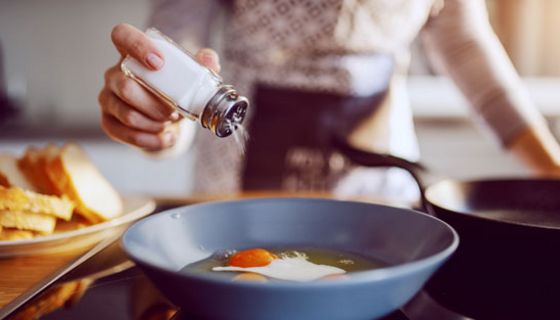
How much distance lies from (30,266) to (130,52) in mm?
254

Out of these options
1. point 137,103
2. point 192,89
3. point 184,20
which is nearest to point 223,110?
point 192,89

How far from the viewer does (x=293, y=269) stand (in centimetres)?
54

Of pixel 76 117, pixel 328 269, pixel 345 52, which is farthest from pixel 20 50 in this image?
pixel 328 269

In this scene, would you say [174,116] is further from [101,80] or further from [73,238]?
[101,80]

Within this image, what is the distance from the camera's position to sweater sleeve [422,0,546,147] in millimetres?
1088

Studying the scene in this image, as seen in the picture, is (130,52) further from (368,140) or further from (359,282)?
(368,140)

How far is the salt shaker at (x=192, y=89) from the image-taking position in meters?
0.61

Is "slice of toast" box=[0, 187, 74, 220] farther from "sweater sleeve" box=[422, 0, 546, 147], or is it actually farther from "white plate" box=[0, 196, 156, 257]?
"sweater sleeve" box=[422, 0, 546, 147]

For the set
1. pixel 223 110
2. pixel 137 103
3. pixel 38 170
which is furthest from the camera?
pixel 38 170

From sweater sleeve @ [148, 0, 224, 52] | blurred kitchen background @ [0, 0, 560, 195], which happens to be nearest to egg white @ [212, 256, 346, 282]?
sweater sleeve @ [148, 0, 224, 52]

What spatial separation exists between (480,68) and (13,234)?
85 centimetres

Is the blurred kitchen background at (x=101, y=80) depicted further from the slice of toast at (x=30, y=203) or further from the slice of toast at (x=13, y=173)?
the slice of toast at (x=30, y=203)

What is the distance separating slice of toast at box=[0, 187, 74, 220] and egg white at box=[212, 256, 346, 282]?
26cm

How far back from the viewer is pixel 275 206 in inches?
24.6
